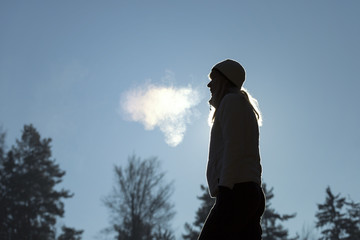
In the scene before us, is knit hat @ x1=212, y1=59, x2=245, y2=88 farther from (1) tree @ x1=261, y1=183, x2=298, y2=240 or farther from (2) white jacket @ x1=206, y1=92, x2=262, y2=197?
(1) tree @ x1=261, y1=183, x2=298, y2=240

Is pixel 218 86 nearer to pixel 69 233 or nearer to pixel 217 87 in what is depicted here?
pixel 217 87

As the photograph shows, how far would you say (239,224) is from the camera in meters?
2.99

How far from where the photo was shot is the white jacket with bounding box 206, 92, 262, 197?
3.08m

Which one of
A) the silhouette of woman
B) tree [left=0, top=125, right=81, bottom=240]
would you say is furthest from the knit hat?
tree [left=0, top=125, right=81, bottom=240]

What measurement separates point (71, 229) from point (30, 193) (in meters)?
5.03

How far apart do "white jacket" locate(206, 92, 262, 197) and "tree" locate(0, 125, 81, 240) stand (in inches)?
1331

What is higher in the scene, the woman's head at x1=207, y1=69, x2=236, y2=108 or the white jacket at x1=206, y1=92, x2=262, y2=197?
the woman's head at x1=207, y1=69, x2=236, y2=108

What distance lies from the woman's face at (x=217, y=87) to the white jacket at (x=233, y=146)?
0.23m

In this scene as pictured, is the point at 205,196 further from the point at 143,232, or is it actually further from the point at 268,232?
the point at 143,232

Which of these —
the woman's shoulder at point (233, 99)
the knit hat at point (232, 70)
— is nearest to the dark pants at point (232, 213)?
the woman's shoulder at point (233, 99)

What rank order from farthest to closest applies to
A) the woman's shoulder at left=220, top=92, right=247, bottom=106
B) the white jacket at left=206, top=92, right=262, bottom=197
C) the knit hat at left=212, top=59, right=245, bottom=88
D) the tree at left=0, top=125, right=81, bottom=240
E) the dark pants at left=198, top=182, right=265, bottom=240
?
the tree at left=0, top=125, right=81, bottom=240 → the knit hat at left=212, top=59, right=245, bottom=88 → the woman's shoulder at left=220, top=92, right=247, bottom=106 → the white jacket at left=206, top=92, right=262, bottom=197 → the dark pants at left=198, top=182, right=265, bottom=240

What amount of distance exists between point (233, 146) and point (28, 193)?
3580 centimetres

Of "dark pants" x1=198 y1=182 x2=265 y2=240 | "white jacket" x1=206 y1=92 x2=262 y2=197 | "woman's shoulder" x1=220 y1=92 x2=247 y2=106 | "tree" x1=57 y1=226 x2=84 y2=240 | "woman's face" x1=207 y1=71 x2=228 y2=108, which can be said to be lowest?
"dark pants" x1=198 y1=182 x2=265 y2=240

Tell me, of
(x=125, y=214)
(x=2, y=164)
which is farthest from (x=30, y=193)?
(x=125, y=214)
